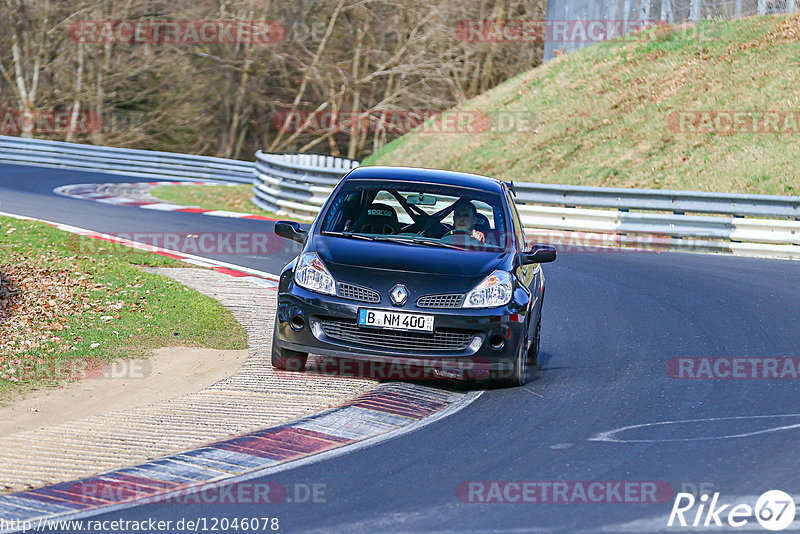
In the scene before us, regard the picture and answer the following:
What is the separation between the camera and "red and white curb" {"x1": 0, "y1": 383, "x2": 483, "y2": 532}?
5430 mm

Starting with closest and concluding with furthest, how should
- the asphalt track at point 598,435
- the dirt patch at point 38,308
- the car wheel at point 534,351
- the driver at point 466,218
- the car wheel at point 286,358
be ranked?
1. the asphalt track at point 598,435
2. the car wheel at point 286,358
3. the dirt patch at point 38,308
4. the driver at point 466,218
5. the car wheel at point 534,351

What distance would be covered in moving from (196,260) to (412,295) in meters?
7.82

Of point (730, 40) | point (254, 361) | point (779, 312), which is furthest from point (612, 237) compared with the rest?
point (730, 40)

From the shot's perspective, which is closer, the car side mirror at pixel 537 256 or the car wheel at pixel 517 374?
the car wheel at pixel 517 374

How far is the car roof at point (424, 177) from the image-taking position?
960 cm

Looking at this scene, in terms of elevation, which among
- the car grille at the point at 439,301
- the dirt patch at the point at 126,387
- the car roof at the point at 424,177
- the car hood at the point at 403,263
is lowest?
the dirt patch at the point at 126,387

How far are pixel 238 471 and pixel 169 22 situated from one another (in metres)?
40.5

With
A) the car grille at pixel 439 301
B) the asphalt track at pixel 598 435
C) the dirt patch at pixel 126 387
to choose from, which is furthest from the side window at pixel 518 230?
the dirt patch at pixel 126 387

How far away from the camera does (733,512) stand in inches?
213

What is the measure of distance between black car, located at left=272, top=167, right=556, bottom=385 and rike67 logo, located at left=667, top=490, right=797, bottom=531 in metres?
2.72

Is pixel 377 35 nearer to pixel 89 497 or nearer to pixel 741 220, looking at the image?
pixel 741 220

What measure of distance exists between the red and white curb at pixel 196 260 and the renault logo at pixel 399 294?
17.4 feet

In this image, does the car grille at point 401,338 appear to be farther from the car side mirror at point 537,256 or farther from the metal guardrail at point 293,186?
the metal guardrail at point 293,186

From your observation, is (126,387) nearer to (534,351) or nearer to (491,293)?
(491,293)
